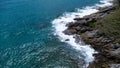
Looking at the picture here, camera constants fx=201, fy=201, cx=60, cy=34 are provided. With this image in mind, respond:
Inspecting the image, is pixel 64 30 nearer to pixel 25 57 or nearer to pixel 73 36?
pixel 73 36

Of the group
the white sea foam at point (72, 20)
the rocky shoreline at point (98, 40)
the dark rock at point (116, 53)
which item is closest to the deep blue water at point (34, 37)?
the white sea foam at point (72, 20)

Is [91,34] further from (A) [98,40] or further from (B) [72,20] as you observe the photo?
(B) [72,20]

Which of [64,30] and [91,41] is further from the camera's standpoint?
[64,30]

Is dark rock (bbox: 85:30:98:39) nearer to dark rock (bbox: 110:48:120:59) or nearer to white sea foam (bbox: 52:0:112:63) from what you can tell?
white sea foam (bbox: 52:0:112:63)

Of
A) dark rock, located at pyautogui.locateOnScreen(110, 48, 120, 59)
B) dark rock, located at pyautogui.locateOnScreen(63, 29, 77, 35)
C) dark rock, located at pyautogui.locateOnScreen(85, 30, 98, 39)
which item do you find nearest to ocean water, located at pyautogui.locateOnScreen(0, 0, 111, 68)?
dark rock, located at pyautogui.locateOnScreen(63, 29, 77, 35)

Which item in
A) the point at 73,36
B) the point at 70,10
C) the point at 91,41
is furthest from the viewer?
the point at 70,10

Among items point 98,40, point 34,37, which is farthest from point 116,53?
point 34,37

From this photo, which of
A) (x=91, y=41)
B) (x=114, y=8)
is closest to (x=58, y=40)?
(x=91, y=41)
